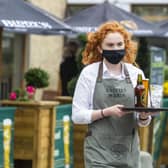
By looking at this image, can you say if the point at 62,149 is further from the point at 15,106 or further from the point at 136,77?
the point at 136,77

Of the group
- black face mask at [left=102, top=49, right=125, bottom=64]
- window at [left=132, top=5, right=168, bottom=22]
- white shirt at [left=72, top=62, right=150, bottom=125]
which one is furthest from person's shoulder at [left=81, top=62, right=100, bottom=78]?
window at [left=132, top=5, right=168, bottom=22]

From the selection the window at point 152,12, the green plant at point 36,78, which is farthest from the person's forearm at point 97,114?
the window at point 152,12

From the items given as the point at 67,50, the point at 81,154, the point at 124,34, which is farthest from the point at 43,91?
the point at 124,34

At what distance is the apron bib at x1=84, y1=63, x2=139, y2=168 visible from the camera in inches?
205

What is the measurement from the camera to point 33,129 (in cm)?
806

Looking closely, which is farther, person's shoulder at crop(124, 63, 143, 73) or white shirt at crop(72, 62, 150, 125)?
person's shoulder at crop(124, 63, 143, 73)

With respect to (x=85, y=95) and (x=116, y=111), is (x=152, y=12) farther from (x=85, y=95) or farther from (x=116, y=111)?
(x=116, y=111)

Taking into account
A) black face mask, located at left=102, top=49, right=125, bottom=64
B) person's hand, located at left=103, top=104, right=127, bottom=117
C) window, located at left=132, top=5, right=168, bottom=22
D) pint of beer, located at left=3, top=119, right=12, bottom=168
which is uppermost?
window, located at left=132, top=5, right=168, bottom=22

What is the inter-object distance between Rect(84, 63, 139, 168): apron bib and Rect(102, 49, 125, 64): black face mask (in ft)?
0.33

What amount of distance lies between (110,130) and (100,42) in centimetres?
65

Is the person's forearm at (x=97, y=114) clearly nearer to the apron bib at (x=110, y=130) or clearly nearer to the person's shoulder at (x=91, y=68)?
the apron bib at (x=110, y=130)

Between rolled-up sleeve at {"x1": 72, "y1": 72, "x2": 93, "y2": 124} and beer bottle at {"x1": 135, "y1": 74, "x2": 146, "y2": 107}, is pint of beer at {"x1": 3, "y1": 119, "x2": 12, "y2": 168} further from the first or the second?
beer bottle at {"x1": 135, "y1": 74, "x2": 146, "y2": 107}

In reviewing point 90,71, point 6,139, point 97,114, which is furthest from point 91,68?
point 6,139

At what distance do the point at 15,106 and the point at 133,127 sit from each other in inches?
118
